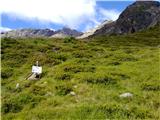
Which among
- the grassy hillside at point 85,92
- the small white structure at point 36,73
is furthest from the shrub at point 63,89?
the small white structure at point 36,73

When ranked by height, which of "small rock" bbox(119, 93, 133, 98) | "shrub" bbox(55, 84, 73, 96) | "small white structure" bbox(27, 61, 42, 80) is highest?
"small white structure" bbox(27, 61, 42, 80)

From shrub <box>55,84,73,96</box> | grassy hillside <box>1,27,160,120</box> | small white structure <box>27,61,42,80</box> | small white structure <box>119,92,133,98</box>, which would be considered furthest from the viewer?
small white structure <box>27,61,42,80</box>

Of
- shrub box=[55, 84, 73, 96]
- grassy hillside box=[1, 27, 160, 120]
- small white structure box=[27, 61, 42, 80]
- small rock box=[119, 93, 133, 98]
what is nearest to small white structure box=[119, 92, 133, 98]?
small rock box=[119, 93, 133, 98]

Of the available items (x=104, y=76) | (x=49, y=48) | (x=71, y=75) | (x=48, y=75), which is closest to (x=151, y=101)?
(x=104, y=76)

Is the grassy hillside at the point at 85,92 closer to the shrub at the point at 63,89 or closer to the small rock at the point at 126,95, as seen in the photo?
the shrub at the point at 63,89

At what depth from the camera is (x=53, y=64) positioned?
35.1 metres


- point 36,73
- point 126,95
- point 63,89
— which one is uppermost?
point 36,73

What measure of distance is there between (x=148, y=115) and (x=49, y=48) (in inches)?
1307

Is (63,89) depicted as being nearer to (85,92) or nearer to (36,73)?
(85,92)

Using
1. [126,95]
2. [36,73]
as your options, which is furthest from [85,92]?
[36,73]

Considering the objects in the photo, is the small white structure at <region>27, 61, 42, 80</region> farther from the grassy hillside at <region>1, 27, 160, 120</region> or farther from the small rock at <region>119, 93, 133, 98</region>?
the small rock at <region>119, 93, 133, 98</region>

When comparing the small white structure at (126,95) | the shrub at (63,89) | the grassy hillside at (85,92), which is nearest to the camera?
the grassy hillside at (85,92)

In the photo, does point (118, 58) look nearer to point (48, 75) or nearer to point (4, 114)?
point (48, 75)

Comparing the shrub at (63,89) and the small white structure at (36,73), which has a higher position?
the small white structure at (36,73)
